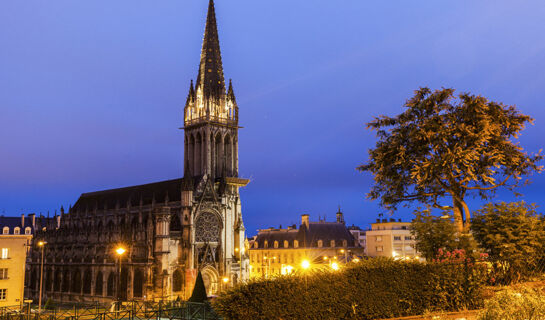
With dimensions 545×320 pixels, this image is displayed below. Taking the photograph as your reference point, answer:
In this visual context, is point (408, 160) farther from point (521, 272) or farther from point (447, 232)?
point (521, 272)

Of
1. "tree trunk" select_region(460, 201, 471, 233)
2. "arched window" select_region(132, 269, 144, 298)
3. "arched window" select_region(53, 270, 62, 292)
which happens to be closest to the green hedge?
"tree trunk" select_region(460, 201, 471, 233)

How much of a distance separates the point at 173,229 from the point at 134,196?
52.3ft

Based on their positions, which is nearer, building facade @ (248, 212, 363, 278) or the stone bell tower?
the stone bell tower

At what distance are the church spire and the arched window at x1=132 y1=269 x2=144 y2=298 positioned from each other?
29.6 meters

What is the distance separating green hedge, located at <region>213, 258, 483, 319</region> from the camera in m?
16.2

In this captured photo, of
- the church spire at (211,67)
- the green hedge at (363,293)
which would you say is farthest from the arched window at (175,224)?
the green hedge at (363,293)

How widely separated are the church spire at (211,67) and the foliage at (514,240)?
6459 centimetres

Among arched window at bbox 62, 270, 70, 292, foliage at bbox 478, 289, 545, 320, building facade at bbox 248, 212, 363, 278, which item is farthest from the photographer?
building facade at bbox 248, 212, 363, 278

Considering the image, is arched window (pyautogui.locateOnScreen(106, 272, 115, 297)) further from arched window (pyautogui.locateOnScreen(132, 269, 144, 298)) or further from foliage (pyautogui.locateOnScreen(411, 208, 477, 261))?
foliage (pyautogui.locateOnScreen(411, 208, 477, 261))

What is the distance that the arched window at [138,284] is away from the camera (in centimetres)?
6831

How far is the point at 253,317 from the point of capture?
1602cm

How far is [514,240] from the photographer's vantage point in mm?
22484

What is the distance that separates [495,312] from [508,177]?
1473cm

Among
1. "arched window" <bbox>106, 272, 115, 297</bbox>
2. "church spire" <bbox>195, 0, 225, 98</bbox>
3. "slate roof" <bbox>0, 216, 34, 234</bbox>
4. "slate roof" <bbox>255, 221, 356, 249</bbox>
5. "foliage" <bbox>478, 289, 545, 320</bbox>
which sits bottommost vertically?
"arched window" <bbox>106, 272, 115, 297</bbox>
